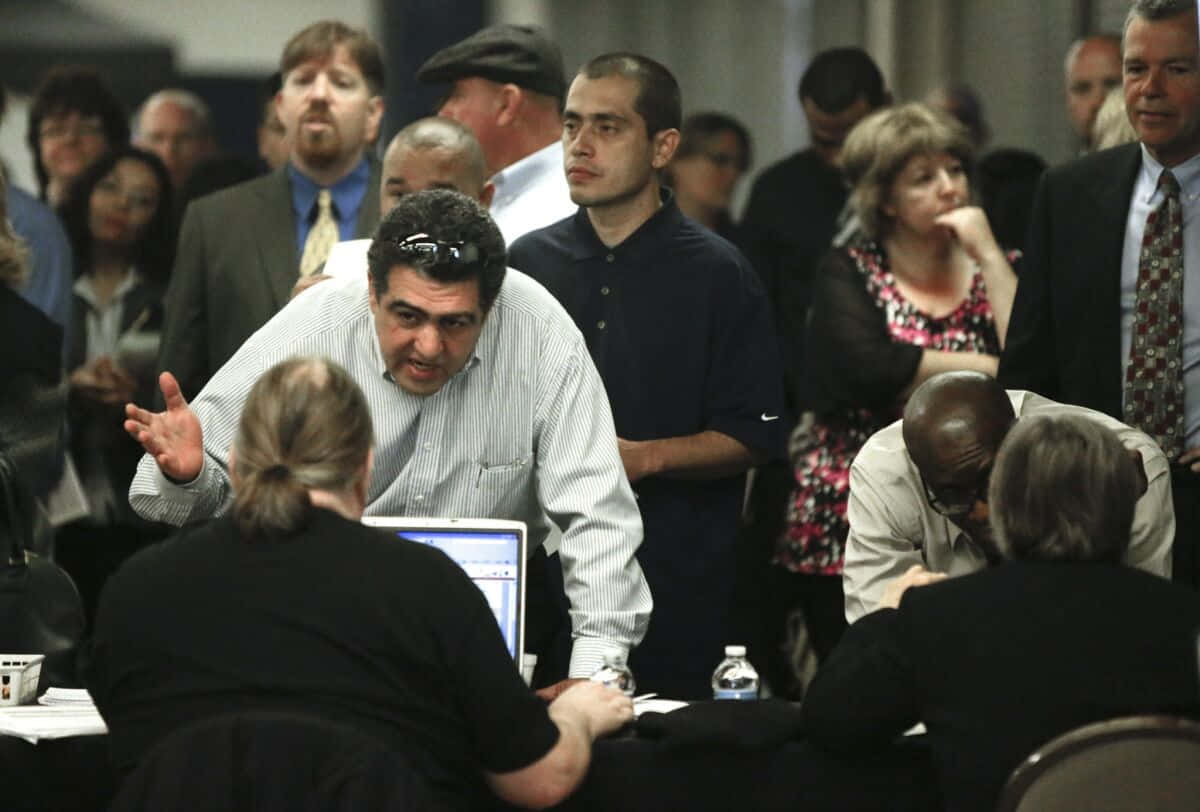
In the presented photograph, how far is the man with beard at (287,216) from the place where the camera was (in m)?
4.62

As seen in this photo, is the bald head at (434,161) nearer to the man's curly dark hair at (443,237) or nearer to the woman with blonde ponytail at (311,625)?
the man's curly dark hair at (443,237)

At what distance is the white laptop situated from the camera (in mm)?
3223

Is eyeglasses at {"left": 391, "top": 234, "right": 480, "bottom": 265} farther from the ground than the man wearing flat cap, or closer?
closer

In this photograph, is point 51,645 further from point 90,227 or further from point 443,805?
point 90,227

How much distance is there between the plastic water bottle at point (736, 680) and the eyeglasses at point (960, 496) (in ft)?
1.42

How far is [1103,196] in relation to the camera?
13.4ft

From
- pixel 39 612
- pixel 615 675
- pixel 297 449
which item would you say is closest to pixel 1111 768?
pixel 615 675

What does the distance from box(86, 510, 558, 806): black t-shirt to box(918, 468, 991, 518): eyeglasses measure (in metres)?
1.02

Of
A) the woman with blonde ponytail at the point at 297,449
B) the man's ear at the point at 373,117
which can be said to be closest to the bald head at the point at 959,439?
the woman with blonde ponytail at the point at 297,449

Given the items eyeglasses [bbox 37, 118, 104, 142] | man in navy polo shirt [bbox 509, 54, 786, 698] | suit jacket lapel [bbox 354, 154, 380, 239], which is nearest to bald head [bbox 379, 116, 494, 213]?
man in navy polo shirt [bbox 509, 54, 786, 698]

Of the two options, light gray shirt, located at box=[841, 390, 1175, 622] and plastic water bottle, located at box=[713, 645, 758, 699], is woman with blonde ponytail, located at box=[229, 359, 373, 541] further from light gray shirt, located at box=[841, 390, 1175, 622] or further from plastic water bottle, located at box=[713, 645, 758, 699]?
light gray shirt, located at box=[841, 390, 1175, 622]

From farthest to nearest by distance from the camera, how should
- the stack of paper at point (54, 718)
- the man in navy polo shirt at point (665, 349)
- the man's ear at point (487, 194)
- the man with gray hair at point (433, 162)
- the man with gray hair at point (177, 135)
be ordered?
the man with gray hair at point (177, 135)
the man's ear at point (487, 194)
the man with gray hair at point (433, 162)
the man in navy polo shirt at point (665, 349)
the stack of paper at point (54, 718)

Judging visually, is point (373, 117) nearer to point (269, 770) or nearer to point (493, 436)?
point (493, 436)

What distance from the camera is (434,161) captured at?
169 inches
